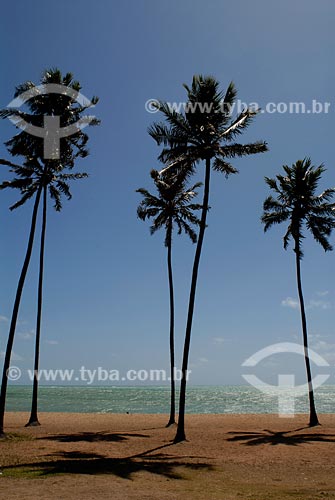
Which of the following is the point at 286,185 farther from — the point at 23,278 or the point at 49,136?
the point at 23,278

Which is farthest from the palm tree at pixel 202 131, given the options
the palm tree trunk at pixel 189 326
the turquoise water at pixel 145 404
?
the turquoise water at pixel 145 404

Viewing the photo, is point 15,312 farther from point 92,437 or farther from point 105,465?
point 105,465

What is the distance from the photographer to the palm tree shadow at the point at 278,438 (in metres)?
19.4

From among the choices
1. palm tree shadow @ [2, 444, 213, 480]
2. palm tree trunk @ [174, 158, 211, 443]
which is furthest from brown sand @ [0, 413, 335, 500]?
palm tree trunk @ [174, 158, 211, 443]

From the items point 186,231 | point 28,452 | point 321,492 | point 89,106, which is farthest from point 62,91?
point 321,492

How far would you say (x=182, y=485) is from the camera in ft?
37.0

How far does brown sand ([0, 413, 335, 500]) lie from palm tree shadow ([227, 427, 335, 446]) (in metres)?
0.04

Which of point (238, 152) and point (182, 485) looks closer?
point (182, 485)

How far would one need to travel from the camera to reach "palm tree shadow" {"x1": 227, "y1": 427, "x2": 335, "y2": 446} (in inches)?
765

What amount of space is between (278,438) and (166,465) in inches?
349

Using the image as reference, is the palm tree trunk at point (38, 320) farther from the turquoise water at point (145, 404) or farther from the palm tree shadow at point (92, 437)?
the turquoise water at point (145, 404)

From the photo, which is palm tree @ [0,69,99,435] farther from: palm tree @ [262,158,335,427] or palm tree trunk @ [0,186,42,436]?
palm tree @ [262,158,335,427]

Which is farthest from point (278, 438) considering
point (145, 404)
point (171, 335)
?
point (145, 404)

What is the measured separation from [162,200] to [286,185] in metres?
8.10
